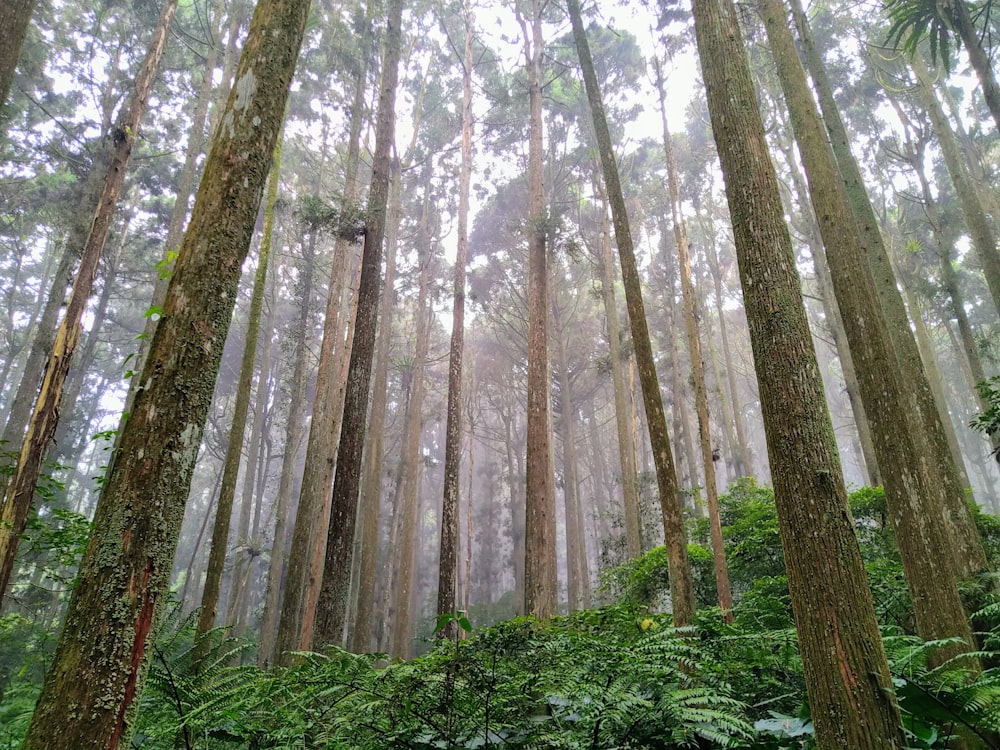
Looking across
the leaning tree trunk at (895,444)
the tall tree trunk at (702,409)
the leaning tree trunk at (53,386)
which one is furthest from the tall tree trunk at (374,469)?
the leaning tree trunk at (895,444)

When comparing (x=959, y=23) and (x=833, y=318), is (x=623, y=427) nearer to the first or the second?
(x=833, y=318)

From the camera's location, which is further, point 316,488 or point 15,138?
point 15,138

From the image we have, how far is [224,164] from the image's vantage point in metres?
2.98

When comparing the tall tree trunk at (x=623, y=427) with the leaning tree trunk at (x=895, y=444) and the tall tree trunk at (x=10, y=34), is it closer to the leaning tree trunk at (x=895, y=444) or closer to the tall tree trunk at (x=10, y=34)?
the leaning tree trunk at (x=895, y=444)

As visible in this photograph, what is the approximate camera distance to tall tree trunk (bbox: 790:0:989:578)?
16.2 feet

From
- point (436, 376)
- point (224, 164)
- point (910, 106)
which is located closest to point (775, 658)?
point (224, 164)

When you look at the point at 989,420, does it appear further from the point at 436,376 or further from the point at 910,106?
the point at 436,376

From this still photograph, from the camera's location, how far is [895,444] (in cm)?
405

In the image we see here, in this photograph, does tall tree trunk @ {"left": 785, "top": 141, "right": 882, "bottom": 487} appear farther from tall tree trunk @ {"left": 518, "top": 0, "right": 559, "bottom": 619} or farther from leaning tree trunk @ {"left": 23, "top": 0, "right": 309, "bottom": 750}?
leaning tree trunk @ {"left": 23, "top": 0, "right": 309, "bottom": 750}

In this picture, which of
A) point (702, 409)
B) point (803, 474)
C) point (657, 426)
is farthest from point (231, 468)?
point (702, 409)

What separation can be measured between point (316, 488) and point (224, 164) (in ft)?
25.2

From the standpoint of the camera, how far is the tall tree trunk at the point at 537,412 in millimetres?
8688

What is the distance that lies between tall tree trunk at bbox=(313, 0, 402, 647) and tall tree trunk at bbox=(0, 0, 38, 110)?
4288 millimetres

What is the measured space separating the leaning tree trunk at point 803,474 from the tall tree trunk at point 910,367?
245cm
